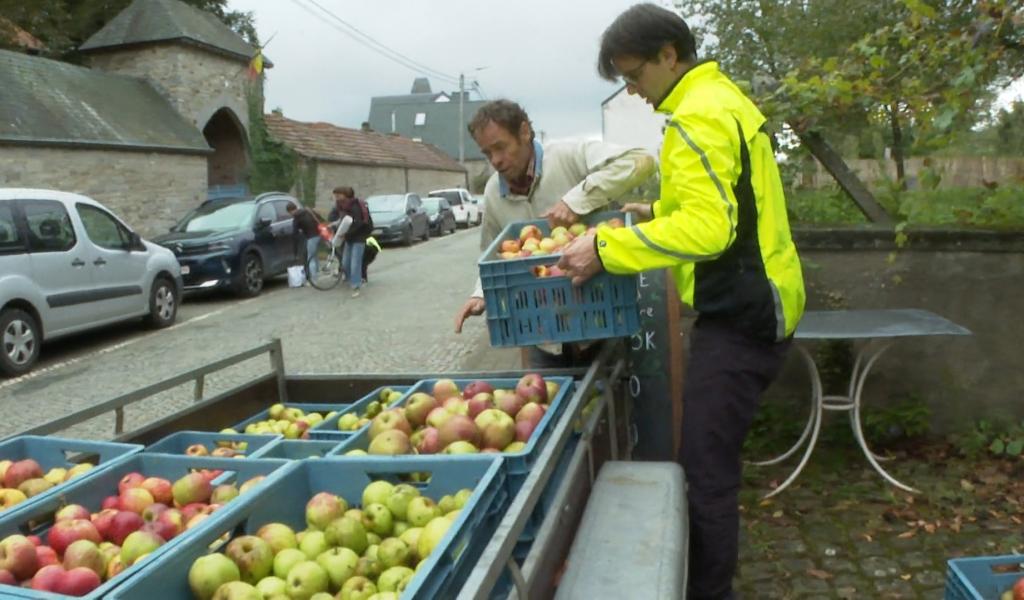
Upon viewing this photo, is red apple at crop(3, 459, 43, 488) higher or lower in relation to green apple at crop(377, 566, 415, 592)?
higher

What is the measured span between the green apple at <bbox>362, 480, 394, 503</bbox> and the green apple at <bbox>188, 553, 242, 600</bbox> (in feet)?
1.52

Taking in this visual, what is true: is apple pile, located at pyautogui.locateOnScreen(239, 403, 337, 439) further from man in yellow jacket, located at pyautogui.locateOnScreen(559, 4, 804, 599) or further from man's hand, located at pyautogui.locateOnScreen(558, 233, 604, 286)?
man in yellow jacket, located at pyautogui.locateOnScreen(559, 4, 804, 599)

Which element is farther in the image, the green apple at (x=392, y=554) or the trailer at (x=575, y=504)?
the green apple at (x=392, y=554)

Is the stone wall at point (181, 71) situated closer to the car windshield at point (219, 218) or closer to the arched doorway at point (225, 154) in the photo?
the arched doorway at point (225, 154)

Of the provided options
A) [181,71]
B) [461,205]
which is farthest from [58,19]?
[461,205]

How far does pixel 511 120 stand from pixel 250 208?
1414cm

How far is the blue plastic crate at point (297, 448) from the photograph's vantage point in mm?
2883

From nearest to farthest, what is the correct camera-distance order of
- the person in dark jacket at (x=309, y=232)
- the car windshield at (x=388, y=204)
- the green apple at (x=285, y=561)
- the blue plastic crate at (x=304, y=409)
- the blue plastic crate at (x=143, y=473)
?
1. the green apple at (x=285, y=561)
2. the blue plastic crate at (x=143, y=473)
3. the blue plastic crate at (x=304, y=409)
4. the person in dark jacket at (x=309, y=232)
5. the car windshield at (x=388, y=204)

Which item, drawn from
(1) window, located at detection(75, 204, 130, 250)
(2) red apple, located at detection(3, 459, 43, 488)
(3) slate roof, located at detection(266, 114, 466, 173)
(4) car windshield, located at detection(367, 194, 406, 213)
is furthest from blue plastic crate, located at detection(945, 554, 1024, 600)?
(3) slate roof, located at detection(266, 114, 466, 173)

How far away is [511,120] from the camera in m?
3.91

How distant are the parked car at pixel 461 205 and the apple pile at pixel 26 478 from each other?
35.7 m

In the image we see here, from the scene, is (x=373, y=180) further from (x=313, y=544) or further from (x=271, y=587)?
(x=271, y=587)

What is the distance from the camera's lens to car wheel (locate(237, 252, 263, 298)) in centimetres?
1603

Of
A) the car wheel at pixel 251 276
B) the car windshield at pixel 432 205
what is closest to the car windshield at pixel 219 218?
the car wheel at pixel 251 276
